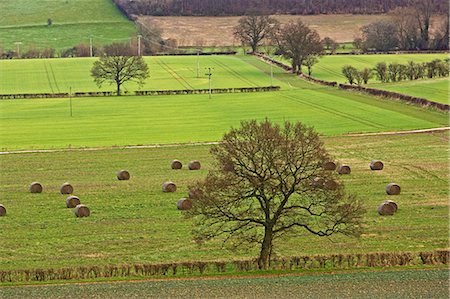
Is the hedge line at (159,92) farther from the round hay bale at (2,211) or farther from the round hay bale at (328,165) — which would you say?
the round hay bale at (2,211)

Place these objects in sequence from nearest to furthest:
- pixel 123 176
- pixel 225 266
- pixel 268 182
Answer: pixel 225 266 < pixel 268 182 < pixel 123 176

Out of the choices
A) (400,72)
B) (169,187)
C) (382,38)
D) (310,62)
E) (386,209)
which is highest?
(382,38)

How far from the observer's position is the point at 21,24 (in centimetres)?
19612

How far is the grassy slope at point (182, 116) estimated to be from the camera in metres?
78.2

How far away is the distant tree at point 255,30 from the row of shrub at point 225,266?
13033cm

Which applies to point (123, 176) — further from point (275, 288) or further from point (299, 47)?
point (299, 47)

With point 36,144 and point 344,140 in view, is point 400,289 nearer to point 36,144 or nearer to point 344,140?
point 344,140

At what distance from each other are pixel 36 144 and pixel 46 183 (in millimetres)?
20309

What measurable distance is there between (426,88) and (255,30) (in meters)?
63.4

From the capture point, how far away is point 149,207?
47250mm

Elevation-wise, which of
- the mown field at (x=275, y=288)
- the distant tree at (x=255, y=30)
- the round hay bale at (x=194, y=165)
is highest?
the distant tree at (x=255, y=30)

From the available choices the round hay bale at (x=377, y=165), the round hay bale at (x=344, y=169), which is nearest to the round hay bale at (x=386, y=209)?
the round hay bale at (x=344, y=169)

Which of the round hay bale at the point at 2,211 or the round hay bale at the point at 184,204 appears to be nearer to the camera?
the round hay bale at the point at 2,211

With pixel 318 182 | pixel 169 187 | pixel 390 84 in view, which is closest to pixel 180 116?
pixel 390 84
